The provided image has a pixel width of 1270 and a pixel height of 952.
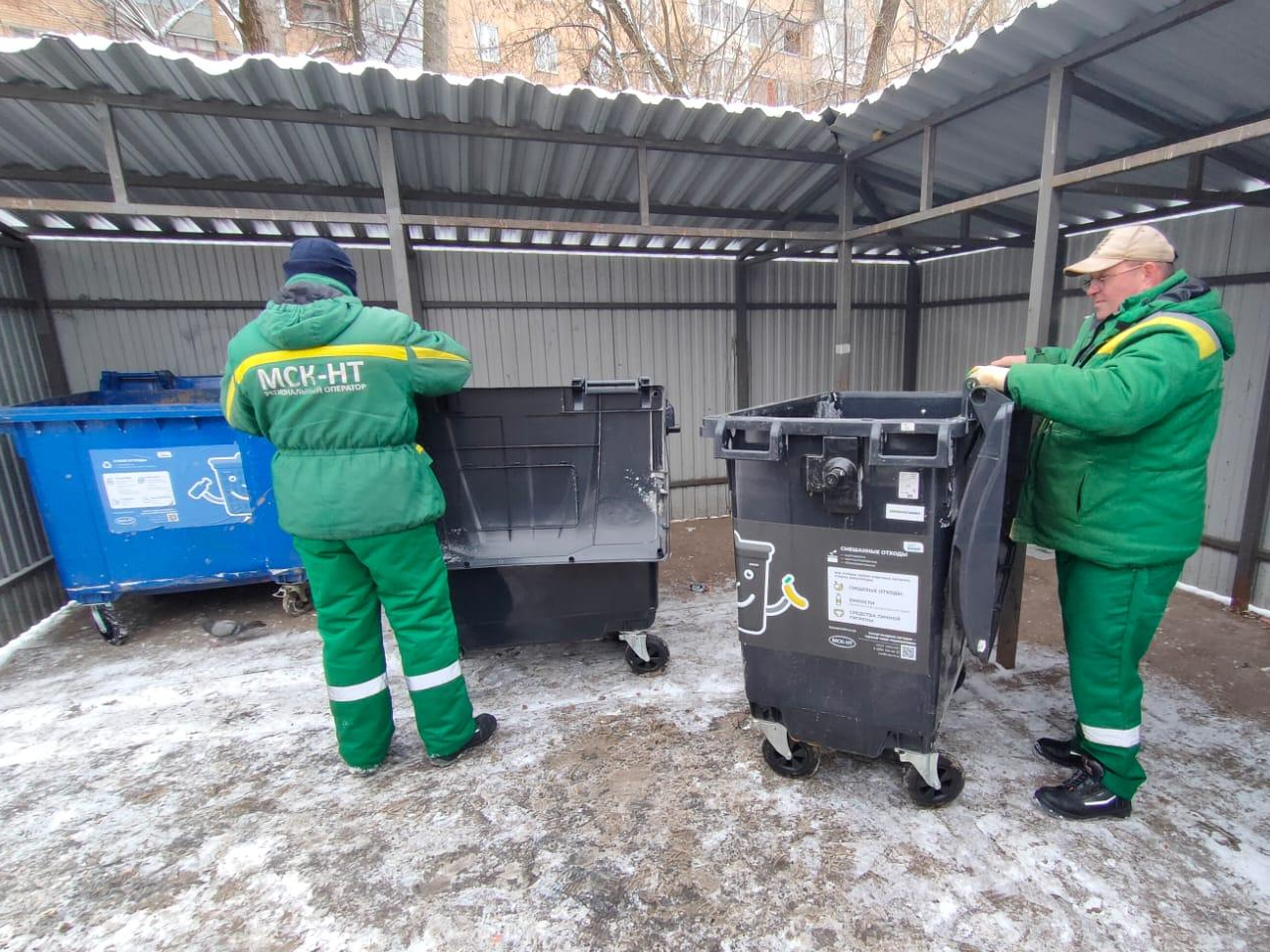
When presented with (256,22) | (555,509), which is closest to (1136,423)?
(555,509)

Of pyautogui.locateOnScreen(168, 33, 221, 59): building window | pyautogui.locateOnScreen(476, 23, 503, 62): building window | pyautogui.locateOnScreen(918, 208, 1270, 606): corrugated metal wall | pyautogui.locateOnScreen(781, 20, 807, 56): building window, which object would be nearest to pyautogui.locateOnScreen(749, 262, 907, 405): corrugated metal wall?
pyautogui.locateOnScreen(918, 208, 1270, 606): corrugated metal wall

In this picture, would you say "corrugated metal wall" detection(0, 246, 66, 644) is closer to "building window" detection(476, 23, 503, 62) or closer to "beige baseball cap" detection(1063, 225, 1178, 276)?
"beige baseball cap" detection(1063, 225, 1178, 276)

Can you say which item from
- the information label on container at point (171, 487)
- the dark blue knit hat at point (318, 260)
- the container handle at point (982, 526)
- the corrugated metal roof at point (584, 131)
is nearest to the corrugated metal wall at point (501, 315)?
the corrugated metal roof at point (584, 131)

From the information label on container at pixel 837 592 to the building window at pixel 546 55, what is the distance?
10165 millimetres

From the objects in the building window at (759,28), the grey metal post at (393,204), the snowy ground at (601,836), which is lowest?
the snowy ground at (601,836)

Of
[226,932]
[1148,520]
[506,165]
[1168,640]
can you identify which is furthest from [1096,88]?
[226,932]

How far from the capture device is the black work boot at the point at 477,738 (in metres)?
2.38

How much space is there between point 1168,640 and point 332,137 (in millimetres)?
5536

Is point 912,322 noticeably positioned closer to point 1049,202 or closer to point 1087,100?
point 1087,100

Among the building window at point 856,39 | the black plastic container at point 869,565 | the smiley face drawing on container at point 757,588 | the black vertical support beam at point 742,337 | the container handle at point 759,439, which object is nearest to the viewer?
the black plastic container at point 869,565

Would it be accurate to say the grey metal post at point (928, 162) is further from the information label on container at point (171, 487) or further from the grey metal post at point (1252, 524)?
the information label on container at point (171, 487)

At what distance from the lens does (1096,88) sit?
3117 millimetres

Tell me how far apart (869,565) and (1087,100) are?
10.1ft

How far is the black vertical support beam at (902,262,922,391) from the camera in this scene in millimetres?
6418
